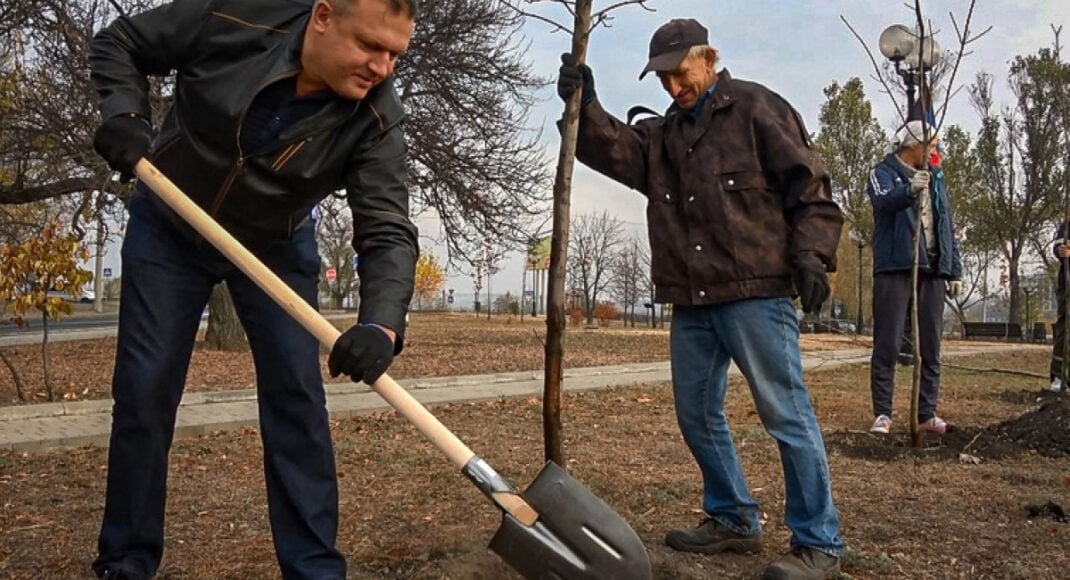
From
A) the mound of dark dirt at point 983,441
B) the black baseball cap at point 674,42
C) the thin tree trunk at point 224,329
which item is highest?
the black baseball cap at point 674,42

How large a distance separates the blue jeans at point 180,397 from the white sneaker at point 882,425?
4122 millimetres

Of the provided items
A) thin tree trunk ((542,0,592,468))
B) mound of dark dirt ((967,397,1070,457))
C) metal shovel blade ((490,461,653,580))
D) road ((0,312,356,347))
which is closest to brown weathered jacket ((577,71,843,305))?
thin tree trunk ((542,0,592,468))

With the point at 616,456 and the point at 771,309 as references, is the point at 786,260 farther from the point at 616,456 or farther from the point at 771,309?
the point at 616,456

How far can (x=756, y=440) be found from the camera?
5.69m

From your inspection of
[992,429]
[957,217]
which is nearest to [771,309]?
[992,429]

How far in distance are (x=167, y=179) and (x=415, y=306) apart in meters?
62.6

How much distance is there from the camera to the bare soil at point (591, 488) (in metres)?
3.13

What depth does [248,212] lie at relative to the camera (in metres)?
2.74

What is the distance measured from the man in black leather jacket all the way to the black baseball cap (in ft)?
3.24

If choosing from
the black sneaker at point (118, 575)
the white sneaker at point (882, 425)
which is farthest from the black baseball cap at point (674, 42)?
the white sneaker at point (882, 425)

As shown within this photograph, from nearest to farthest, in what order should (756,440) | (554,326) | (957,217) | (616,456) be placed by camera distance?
(554,326)
(616,456)
(756,440)
(957,217)

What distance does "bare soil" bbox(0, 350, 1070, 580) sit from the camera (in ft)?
10.3

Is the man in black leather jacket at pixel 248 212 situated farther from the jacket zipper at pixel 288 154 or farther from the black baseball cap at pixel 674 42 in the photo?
the black baseball cap at pixel 674 42

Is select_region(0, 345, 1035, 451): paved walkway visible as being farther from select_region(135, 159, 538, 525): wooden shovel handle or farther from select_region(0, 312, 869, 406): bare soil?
select_region(135, 159, 538, 525): wooden shovel handle
